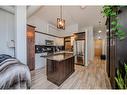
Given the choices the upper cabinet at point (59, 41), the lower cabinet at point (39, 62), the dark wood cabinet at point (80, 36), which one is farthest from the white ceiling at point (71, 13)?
the lower cabinet at point (39, 62)

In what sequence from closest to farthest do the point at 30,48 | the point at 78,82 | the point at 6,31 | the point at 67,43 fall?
the point at 78,82 < the point at 6,31 < the point at 30,48 < the point at 67,43

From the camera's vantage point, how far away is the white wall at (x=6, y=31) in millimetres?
4258

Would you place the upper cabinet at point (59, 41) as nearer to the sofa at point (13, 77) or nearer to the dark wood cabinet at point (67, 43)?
the dark wood cabinet at point (67, 43)

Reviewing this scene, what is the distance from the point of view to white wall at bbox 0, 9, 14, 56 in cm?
426

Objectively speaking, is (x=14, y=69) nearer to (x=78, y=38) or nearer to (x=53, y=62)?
(x=53, y=62)

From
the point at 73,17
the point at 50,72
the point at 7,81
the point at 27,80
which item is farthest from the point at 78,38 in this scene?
the point at 7,81

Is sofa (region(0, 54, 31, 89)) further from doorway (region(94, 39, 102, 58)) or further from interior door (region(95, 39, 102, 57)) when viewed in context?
interior door (region(95, 39, 102, 57))

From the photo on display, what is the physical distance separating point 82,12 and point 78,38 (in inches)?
67.0

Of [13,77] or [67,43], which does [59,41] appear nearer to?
[67,43]

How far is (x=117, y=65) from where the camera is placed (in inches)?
98.9

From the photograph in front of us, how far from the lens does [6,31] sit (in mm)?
4418

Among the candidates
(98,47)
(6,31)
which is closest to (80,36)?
(6,31)

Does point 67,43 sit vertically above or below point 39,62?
above
